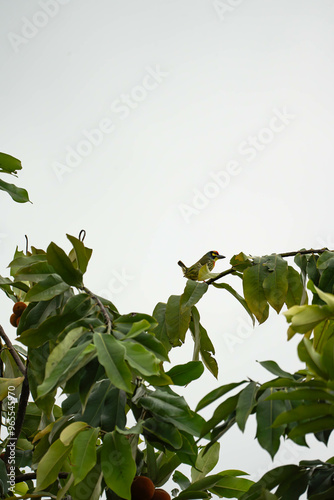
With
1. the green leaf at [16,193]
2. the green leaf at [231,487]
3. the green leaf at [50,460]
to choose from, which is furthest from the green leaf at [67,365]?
the green leaf at [16,193]

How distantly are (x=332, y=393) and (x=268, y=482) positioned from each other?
18cm

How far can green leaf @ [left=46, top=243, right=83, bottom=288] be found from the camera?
2.59ft

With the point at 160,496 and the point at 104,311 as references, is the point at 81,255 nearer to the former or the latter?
the point at 104,311

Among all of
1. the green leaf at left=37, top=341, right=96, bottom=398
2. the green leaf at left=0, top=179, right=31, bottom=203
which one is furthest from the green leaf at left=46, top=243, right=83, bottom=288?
the green leaf at left=0, top=179, right=31, bottom=203

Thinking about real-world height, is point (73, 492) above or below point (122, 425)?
below

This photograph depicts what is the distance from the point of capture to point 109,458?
2.00 ft

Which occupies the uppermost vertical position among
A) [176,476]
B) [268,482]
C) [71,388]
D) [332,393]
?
[332,393]

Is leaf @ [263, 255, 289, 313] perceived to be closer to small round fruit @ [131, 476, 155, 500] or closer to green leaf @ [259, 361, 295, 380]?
green leaf @ [259, 361, 295, 380]

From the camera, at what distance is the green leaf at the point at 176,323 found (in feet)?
3.15

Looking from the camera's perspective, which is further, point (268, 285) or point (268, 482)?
point (268, 285)

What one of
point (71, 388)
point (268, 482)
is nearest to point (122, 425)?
point (71, 388)

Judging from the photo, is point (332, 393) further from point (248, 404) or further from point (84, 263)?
point (84, 263)

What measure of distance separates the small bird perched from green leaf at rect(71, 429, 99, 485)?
47 centimetres

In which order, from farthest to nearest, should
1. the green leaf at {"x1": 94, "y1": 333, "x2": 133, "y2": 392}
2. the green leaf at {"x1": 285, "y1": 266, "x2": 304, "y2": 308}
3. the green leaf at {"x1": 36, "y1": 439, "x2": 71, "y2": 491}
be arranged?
the green leaf at {"x1": 285, "y1": 266, "x2": 304, "y2": 308}
the green leaf at {"x1": 36, "y1": 439, "x2": 71, "y2": 491}
the green leaf at {"x1": 94, "y1": 333, "x2": 133, "y2": 392}
